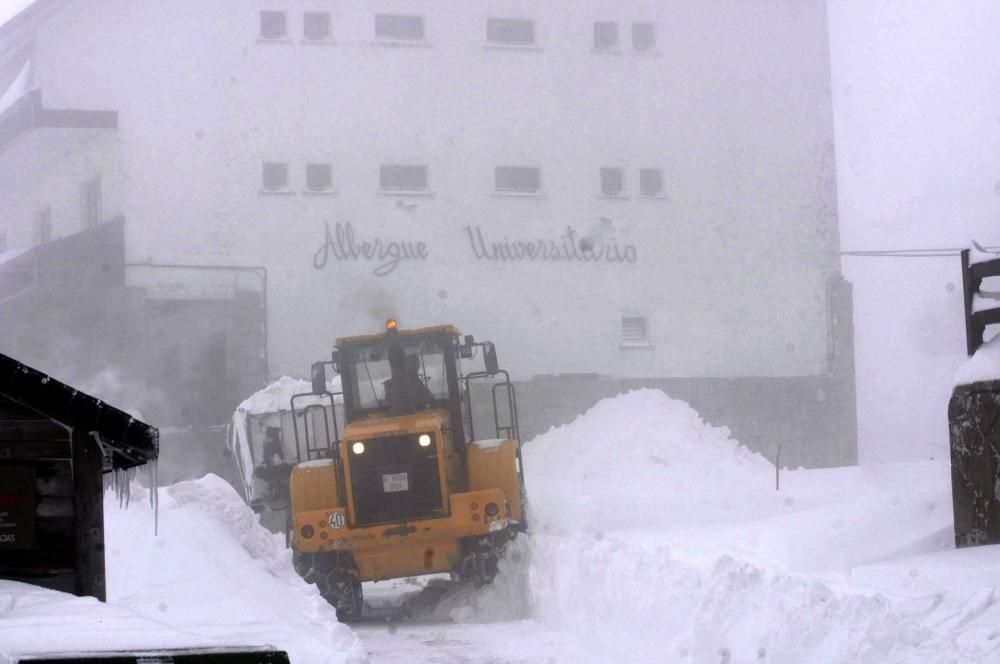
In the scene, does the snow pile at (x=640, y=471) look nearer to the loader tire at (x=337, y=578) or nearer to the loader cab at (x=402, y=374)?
the loader cab at (x=402, y=374)

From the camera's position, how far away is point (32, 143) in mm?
33312

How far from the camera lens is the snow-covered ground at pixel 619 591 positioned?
7152mm

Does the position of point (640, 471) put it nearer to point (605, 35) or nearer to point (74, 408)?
point (605, 35)

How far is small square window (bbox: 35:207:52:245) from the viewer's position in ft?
115

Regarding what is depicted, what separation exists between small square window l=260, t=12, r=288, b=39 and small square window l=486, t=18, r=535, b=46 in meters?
4.59

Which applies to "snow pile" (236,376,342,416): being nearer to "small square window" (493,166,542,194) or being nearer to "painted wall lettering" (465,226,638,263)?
"painted wall lettering" (465,226,638,263)

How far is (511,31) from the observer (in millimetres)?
32844

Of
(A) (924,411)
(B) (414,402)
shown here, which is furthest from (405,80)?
(A) (924,411)

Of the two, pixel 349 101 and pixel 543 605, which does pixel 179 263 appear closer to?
pixel 349 101

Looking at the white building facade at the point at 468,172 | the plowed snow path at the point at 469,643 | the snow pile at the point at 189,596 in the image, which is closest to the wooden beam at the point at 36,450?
the snow pile at the point at 189,596

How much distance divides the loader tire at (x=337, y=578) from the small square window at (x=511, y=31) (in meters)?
20.1

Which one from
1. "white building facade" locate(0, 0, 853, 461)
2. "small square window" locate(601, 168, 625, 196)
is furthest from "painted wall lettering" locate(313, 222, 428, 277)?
"small square window" locate(601, 168, 625, 196)

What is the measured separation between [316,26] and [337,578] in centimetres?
1997

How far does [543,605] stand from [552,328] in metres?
18.6
